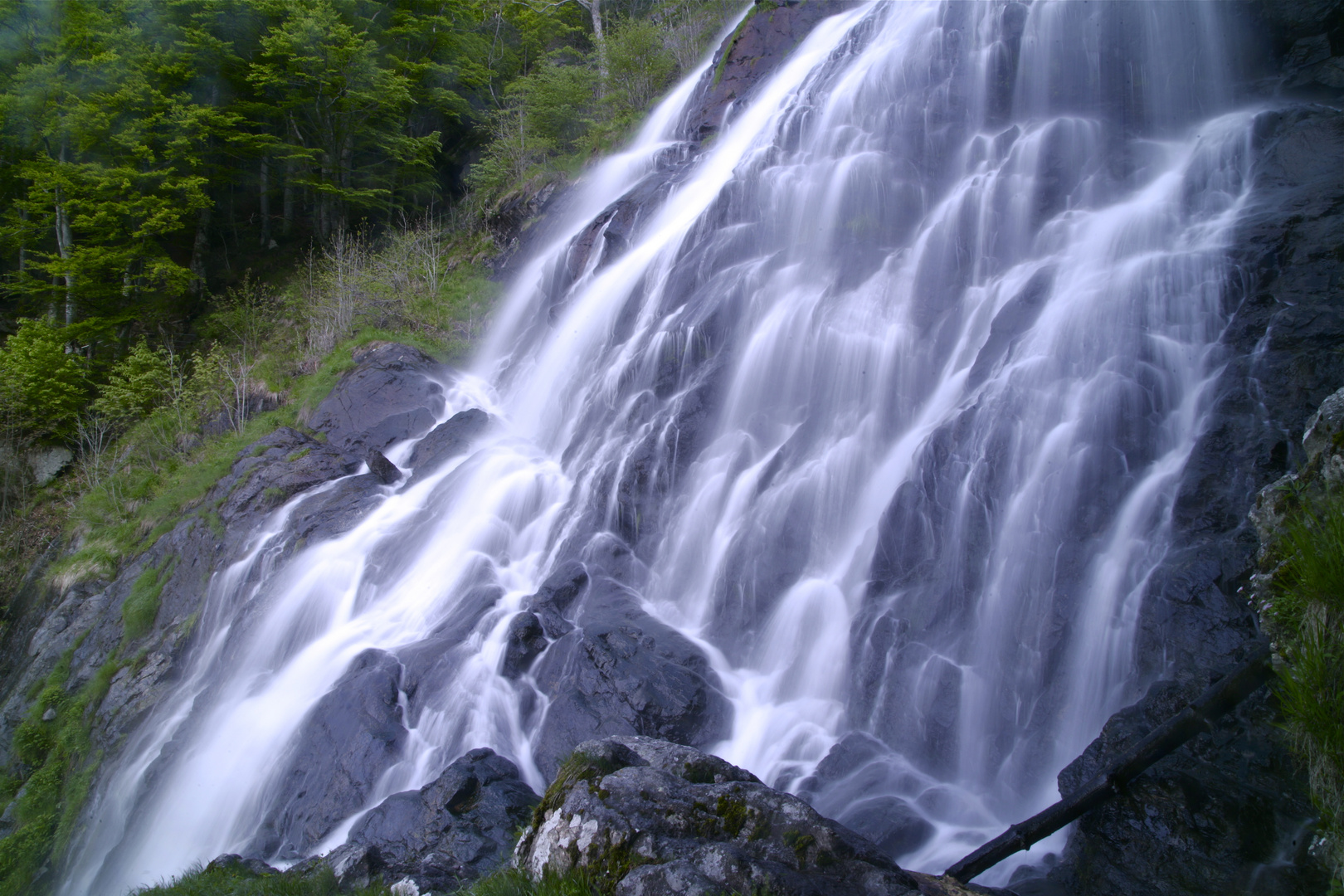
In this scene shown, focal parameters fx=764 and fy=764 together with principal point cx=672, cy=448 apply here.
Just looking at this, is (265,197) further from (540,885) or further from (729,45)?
(540,885)

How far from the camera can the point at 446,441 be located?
513 inches

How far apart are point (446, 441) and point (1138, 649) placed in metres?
10.4

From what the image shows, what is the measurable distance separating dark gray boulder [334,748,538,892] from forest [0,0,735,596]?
38.6 ft

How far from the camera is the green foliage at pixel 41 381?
18125 millimetres

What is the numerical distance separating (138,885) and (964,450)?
368 inches

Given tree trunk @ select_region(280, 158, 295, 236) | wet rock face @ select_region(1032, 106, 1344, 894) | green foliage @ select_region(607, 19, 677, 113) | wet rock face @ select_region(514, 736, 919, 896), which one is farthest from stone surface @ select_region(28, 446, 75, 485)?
wet rock face @ select_region(1032, 106, 1344, 894)

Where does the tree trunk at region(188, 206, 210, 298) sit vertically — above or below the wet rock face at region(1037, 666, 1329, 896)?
below

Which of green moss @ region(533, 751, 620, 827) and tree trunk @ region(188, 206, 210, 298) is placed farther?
tree trunk @ region(188, 206, 210, 298)

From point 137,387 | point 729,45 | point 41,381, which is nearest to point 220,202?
point 41,381

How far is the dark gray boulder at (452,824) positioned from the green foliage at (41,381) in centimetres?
1770

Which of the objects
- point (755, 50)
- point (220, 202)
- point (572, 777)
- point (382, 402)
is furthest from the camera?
point (220, 202)

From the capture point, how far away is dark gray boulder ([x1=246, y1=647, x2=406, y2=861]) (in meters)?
7.12

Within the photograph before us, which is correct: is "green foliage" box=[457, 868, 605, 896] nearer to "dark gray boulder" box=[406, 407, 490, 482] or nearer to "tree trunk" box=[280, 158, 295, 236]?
"dark gray boulder" box=[406, 407, 490, 482]

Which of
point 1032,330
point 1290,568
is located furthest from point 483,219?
point 1290,568
